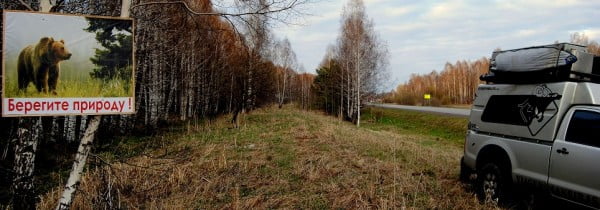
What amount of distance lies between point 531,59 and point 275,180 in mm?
4871

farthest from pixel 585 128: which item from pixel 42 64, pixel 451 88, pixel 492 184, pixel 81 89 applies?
pixel 451 88

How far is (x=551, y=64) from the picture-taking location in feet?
20.6

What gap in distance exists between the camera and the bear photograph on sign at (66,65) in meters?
4.78

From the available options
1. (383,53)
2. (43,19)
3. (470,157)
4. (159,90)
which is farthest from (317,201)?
(383,53)

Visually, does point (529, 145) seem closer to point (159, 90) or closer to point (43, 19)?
point (43, 19)

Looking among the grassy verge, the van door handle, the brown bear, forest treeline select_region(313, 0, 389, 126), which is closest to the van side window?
the van door handle

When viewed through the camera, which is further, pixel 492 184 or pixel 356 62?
pixel 356 62

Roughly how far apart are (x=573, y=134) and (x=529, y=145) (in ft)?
2.40

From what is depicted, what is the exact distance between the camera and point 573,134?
571 cm

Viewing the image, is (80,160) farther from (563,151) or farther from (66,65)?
(563,151)

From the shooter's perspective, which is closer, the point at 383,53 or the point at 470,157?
the point at 470,157

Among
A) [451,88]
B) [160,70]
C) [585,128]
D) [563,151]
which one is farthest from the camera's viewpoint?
[451,88]

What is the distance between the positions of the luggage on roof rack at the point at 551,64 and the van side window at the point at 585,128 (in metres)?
0.72

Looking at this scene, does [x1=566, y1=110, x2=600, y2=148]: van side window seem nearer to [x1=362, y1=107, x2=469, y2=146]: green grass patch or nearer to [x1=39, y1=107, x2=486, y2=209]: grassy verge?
[x1=39, y1=107, x2=486, y2=209]: grassy verge
